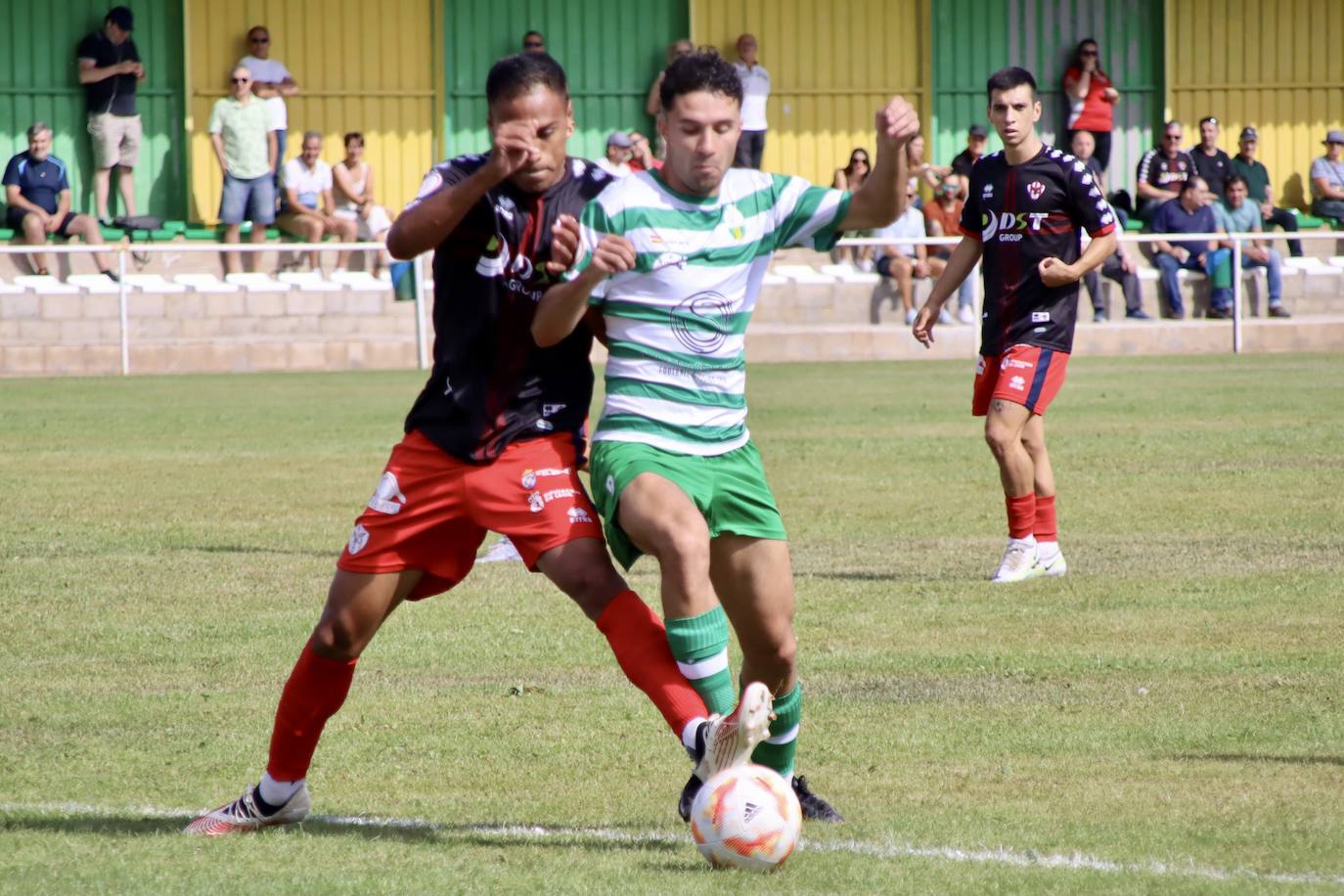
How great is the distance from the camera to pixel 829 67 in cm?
2944

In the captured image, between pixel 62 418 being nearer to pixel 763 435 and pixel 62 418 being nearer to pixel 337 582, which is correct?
pixel 763 435

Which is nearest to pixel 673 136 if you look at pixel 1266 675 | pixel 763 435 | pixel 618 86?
pixel 1266 675

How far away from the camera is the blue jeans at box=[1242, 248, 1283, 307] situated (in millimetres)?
24891

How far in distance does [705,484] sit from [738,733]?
26.0 inches

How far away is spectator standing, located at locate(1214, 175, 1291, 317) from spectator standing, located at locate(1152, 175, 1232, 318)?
232 mm

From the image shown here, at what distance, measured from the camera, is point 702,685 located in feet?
15.4

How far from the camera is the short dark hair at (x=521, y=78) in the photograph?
4.80 metres

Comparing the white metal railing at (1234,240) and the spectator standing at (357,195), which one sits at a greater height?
the spectator standing at (357,195)

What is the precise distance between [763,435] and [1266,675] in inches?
353

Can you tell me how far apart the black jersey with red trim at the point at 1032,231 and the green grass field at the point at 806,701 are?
3.70 feet

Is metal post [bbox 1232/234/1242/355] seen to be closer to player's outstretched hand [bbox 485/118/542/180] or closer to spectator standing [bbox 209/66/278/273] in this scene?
spectator standing [bbox 209/66/278/273]

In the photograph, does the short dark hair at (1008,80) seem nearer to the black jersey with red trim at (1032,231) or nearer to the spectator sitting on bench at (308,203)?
the black jersey with red trim at (1032,231)

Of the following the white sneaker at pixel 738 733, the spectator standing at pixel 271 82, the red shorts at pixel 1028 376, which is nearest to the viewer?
the white sneaker at pixel 738 733

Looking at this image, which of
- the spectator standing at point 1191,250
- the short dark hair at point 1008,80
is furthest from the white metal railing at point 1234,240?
the short dark hair at point 1008,80
